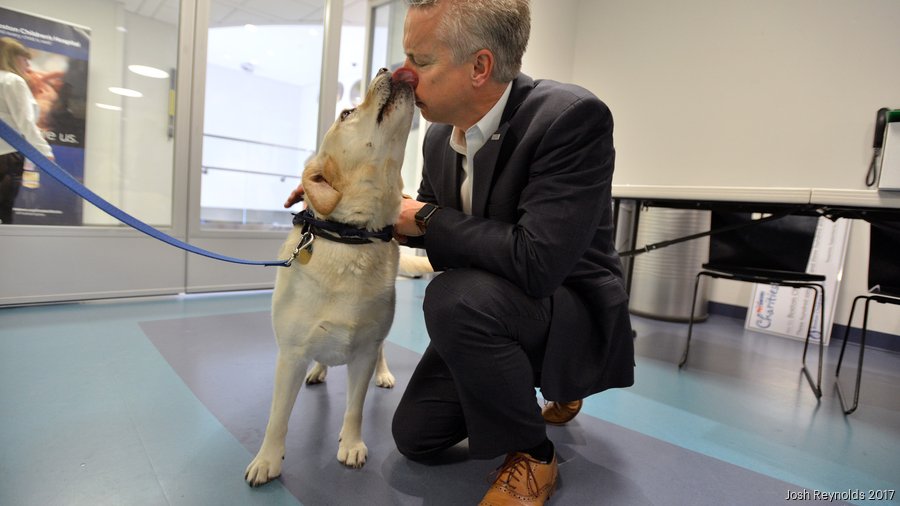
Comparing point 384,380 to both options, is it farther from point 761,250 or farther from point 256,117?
point 256,117

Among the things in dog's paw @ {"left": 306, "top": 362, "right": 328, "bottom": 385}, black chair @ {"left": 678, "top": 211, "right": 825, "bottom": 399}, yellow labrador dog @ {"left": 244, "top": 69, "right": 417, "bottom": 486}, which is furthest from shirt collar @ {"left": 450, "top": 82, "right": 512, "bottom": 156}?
black chair @ {"left": 678, "top": 211, "right": 825, "bottom": 399}

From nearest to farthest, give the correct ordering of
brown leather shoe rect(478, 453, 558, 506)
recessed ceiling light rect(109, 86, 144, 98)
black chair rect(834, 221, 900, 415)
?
brown leather shoe rect(478, 453, 558, 506)
black chair rect(834, 221, 900, 415)
recessed ceiling light rect(109, 86, 144, 98)

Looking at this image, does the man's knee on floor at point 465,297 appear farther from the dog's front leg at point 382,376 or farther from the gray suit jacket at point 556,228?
the dog's front leg at point 382,376

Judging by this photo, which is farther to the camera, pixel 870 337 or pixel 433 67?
pixel 870 337

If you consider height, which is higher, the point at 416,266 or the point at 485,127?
the point at 485,127

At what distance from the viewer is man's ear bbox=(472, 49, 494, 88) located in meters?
1.09

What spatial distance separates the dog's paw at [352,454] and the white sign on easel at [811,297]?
338 cm

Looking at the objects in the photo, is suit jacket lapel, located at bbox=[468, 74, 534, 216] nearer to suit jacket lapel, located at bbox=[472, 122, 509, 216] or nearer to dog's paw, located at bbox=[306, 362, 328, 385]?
suit jacket lapel, located at bbox=[472, 122, 509, 216]

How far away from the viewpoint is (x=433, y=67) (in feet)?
3.65

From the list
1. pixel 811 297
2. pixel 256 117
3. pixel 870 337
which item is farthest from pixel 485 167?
pixel 256 117

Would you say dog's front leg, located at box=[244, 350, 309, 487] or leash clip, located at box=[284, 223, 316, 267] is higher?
leash clip, located at box=[284, 223, 316, 267]

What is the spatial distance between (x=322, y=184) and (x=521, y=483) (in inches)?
34.1

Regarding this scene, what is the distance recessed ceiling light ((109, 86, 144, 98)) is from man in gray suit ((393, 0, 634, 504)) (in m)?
2.64

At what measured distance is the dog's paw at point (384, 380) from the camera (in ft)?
5.67
